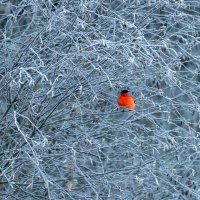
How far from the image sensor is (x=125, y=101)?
5172 mm

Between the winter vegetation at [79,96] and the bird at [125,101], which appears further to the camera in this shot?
the bird at [125,101]

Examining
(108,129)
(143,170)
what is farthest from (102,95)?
(143,170)

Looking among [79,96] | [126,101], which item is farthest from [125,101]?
[79,96]

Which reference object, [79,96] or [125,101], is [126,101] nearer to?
[125,101]

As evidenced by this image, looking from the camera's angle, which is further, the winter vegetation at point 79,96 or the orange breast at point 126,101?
the orange breast at point 126,101

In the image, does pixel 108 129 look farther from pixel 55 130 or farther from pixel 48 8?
pixel 48 8

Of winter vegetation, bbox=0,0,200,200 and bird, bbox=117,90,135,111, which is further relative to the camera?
bird, bbox=117,90,135,111

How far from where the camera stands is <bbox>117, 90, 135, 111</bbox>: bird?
5.16 m

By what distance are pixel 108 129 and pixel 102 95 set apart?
1.06ft

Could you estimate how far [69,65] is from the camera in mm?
4711

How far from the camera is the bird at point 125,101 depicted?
16.9 feet

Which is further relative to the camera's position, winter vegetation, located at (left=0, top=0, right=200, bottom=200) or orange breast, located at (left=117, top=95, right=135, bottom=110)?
orange breast, located at (left=117, top=95, right=135, bottom=110)

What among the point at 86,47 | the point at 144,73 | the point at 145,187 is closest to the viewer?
the point at 86,47

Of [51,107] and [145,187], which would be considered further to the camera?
[145,187]
